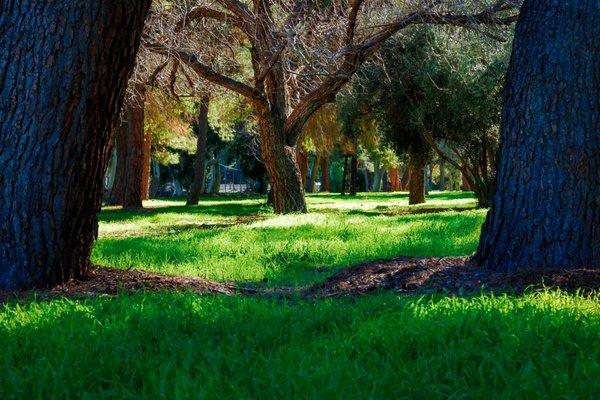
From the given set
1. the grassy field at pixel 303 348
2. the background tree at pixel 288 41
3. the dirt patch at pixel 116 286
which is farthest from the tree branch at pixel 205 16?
the grassy field at pixel 303 348

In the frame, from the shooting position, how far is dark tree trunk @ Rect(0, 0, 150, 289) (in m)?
4.98

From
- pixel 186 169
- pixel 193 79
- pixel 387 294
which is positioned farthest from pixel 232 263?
pixel 186 169

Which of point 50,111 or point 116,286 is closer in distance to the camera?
point 50,111

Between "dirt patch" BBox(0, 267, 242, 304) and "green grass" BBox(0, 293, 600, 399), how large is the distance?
1.74ft

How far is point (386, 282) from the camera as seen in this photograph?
19.1ft

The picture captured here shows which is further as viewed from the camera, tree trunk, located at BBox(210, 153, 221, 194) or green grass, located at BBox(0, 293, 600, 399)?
tree trunk, located at BBox(210, 153, 221, 194)

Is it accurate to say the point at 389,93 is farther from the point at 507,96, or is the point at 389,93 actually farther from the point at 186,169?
the point at 186,169

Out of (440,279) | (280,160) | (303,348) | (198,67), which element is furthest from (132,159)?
(303,348)

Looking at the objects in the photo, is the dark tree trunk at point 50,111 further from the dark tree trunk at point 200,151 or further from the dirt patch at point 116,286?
the dark tree trunk at point 200,151

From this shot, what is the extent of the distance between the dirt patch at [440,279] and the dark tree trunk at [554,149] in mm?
335

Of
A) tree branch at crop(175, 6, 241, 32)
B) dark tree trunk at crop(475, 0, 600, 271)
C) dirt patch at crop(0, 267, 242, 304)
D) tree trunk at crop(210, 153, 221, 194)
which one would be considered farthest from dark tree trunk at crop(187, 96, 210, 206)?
tree trunk at crop(210, 153, 221, 194)

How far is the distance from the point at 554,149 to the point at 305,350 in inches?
121

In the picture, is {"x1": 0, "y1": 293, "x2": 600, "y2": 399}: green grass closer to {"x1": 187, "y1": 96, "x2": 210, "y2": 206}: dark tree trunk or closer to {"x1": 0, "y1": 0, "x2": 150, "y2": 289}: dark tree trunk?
{"x1": 0, "y1": 0, "x2": 150, "y2": 289}: dark tree trunk

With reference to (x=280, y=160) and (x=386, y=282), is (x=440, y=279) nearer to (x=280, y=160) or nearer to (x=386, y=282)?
(x=386, y=282)
